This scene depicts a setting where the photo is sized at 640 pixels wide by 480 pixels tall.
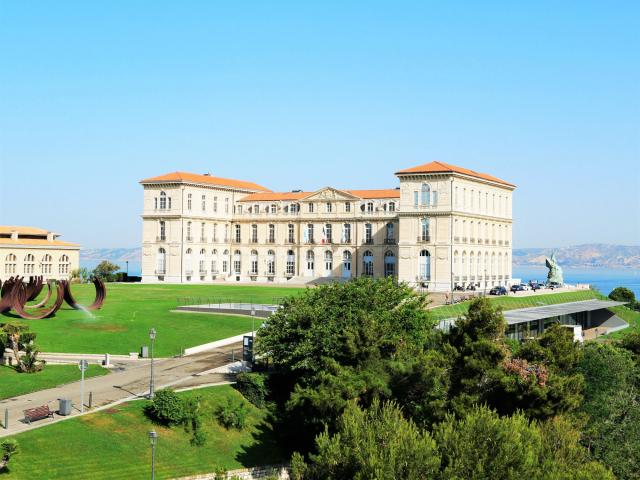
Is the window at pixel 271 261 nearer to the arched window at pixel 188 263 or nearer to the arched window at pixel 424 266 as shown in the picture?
the arched window at pixel 188 263

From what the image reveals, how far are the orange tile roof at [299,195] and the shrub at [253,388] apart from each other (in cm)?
6725

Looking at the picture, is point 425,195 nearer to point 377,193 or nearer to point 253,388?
point 377,193

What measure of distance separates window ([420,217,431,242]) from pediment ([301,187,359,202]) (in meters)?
15.0

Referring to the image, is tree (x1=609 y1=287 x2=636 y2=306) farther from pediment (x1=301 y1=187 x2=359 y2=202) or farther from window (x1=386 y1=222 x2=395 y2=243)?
pediment (x1=301 y1=187 x2=359 y2=202)

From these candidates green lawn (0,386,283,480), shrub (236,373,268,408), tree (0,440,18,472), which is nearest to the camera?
tree (0,440,18,472)

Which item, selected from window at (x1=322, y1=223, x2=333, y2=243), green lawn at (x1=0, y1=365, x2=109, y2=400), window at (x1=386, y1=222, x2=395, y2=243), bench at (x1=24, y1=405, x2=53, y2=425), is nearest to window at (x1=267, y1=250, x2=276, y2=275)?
window at (x1=322, y1=223, x2=333, y2=243)

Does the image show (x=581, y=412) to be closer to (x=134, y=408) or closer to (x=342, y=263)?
(x=134, y=408)

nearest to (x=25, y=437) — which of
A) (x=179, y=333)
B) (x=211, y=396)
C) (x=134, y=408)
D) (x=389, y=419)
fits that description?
(x=134, y=408)

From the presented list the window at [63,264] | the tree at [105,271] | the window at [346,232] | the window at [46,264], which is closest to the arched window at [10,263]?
the window at [46,264]

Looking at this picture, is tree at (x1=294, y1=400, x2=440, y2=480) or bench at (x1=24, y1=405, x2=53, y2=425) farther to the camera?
bench at (x1=24, y1=405, x2=53, y2=425)

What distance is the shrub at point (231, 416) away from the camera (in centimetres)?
4212

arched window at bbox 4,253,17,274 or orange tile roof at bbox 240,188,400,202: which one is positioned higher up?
orange tile roof at bbox 240,188,400,202

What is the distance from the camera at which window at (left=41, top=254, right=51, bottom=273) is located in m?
107

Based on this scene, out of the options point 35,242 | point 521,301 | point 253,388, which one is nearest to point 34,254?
point 35,242
